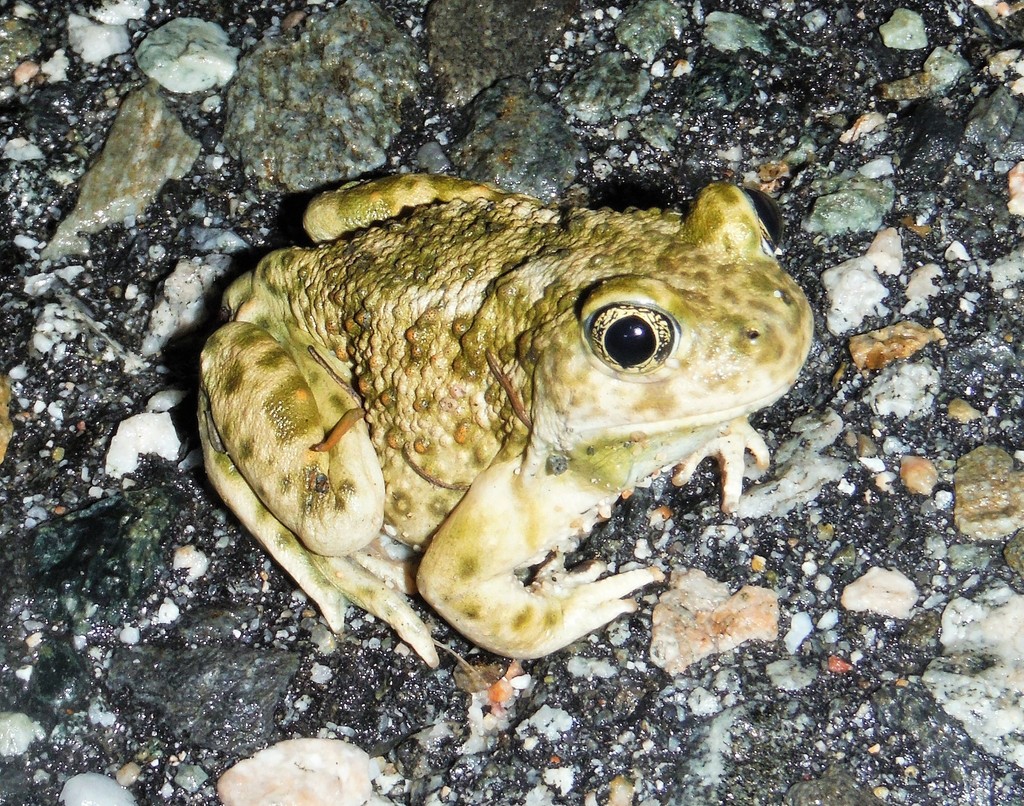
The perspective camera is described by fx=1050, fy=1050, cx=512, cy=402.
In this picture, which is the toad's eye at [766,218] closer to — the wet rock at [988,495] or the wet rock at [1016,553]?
the wet rock at [988,495]

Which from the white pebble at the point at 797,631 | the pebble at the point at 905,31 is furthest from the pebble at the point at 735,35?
the white pebble at the point at 797,631

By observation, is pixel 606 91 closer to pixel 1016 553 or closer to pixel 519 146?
pixel 519 146

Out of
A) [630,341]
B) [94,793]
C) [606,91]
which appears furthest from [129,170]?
[630,341]

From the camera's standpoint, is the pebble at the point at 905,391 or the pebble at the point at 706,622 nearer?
the pebble at the point at 706,622

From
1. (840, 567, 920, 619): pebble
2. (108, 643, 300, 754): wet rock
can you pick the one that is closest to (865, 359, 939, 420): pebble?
(840, 567, 920, 619): pebble

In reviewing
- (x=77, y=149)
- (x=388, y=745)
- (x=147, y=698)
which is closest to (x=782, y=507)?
(x=388, y=745)

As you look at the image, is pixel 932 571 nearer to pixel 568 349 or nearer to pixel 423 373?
pixel 568 349

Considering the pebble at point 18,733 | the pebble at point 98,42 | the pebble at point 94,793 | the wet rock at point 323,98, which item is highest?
the pebble at point 98,42
